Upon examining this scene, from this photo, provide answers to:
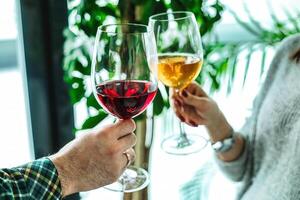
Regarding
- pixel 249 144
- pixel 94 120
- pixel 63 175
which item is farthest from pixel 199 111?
pixel 63 175

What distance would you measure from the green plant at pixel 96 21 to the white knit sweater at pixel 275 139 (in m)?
0.26

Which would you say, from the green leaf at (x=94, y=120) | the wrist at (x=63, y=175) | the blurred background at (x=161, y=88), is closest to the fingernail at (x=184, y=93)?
the blurred background at (x=161, y=88)

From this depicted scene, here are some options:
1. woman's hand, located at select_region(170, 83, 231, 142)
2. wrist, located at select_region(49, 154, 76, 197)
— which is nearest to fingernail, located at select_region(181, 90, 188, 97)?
woman's hand, located at select_region(170, 83, 231, 142)

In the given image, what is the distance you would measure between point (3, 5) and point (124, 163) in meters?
0.92

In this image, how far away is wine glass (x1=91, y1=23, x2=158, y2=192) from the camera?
77 cm

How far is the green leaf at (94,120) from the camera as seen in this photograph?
1.36 metres

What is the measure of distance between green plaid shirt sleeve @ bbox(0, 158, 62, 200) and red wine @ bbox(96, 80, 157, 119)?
142 mm

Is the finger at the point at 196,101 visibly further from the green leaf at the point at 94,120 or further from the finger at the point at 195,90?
the green leaf at the point at 94,120

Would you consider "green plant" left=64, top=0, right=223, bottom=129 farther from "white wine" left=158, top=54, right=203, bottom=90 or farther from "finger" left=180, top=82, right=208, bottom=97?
"white wine" left=158, top=54, right=203, bottom=90

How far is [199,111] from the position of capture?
116cm

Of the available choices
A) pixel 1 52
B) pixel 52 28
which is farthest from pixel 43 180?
pixel 1 52

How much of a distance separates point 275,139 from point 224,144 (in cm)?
13

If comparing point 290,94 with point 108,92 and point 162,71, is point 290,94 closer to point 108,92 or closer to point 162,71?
point 162,71

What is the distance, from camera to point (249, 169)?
1.20 m
